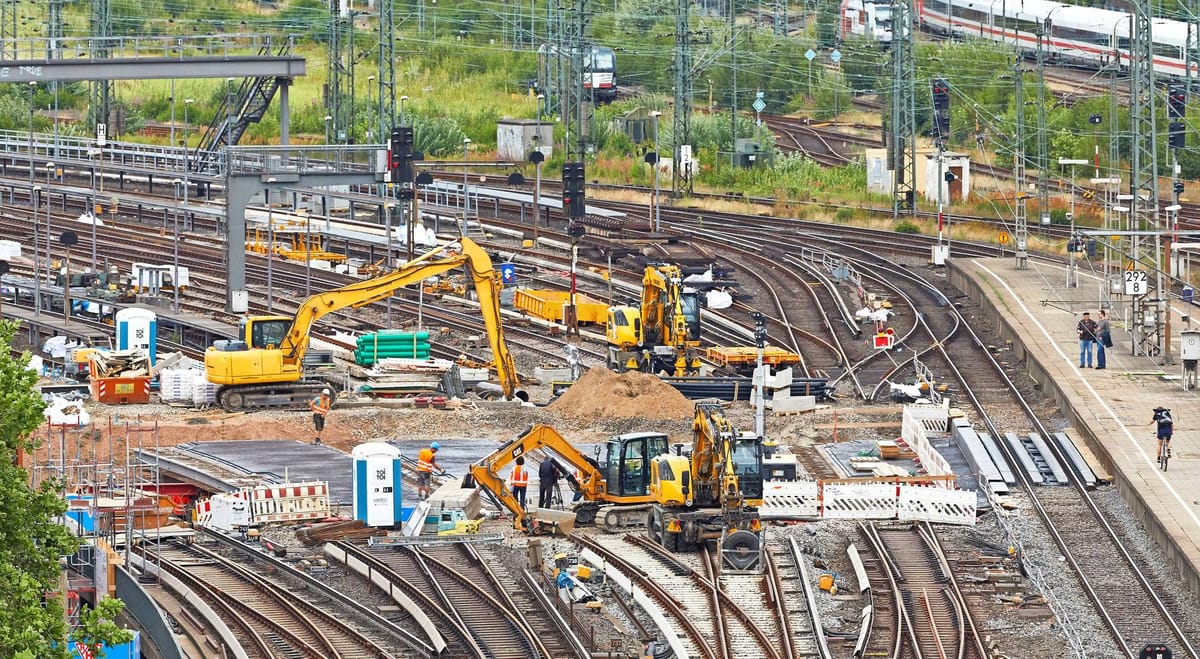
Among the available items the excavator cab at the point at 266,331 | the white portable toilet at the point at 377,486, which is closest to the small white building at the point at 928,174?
the excavator cab at the point at 266,331

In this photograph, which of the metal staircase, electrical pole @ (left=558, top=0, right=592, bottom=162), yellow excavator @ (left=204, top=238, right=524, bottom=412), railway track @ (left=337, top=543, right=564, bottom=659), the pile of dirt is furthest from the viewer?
electrical pole @ (left=558, top=0, right=592, bottom=162)

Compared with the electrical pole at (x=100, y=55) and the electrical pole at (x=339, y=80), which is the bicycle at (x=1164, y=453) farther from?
the electrical pole at (x=100, y=55)

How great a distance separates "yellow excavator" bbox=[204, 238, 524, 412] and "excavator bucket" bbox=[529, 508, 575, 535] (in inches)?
461

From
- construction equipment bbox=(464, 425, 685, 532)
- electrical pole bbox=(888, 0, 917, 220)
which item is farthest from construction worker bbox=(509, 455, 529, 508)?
electrical pole bbox=(888, 0, 917, 220)

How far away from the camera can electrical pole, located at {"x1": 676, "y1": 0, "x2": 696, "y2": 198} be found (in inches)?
3118

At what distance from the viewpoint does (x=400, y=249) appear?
69250 millimetres

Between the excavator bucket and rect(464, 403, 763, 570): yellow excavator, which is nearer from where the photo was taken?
rect(464, 403, 763, 570): yellow excavator

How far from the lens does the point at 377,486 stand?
38.1 meters

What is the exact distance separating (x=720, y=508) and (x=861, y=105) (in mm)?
70160

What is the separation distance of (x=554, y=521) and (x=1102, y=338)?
706 inches

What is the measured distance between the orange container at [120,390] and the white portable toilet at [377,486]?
41.0 ft

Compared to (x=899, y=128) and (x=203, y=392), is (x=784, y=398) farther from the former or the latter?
(x=899, y=128)

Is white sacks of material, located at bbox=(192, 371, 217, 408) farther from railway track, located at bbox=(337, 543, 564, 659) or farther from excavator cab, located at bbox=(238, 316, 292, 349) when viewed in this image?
railway track, located at bbox=(337, 543, 564, 659)

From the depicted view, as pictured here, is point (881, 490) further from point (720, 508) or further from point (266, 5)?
point (266, 5)
